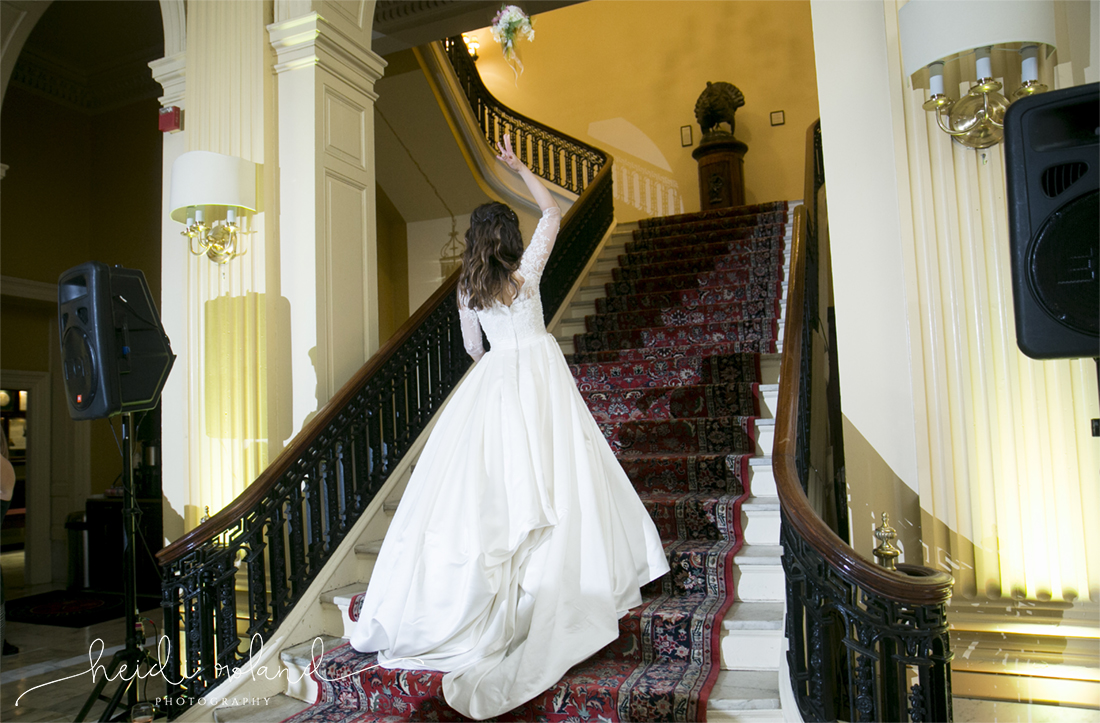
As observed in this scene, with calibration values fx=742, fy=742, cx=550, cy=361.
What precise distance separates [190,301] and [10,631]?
3114 millimetres

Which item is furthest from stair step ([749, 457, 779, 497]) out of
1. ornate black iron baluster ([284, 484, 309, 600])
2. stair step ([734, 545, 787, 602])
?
ornate black iron baluster ([284, 484, 309, 600])

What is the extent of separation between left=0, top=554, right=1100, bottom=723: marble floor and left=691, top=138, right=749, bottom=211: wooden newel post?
7126 millimetres

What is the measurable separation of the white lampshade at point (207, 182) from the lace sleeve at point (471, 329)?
4.75 ft

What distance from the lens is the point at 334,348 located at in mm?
4008

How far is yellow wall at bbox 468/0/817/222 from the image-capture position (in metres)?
9.33

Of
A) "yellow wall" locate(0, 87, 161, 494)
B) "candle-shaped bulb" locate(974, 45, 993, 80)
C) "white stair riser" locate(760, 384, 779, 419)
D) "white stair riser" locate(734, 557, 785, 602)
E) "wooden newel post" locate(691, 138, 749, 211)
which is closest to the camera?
"candle-shaped bulb" locate(974, 45, 993, 80)

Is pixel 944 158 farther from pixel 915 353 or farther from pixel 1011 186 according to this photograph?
pixel 1011 186

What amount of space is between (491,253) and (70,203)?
704 cm

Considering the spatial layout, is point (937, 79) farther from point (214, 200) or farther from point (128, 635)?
point (128, 635)

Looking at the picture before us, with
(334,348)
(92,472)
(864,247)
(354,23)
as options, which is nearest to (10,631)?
(92,472)

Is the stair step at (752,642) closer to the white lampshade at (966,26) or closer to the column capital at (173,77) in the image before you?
the white lampshade at (966,26)

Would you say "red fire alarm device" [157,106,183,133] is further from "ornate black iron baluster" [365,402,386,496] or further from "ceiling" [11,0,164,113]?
"ceiling" [11,0,164,113]

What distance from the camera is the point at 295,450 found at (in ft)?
11.2

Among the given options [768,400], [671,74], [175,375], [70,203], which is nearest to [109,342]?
[175,375]
